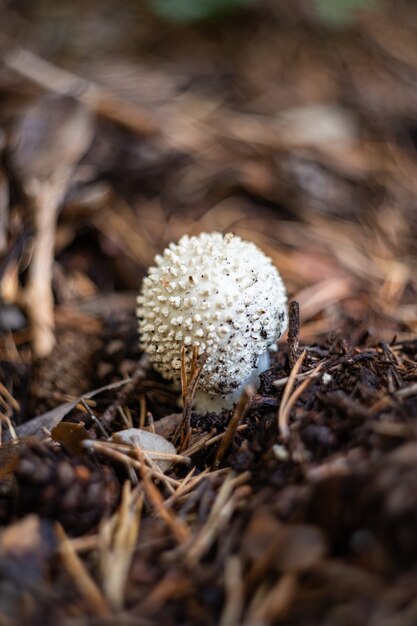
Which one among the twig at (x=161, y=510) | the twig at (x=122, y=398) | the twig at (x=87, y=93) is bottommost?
the twig at (x=122, y=398)

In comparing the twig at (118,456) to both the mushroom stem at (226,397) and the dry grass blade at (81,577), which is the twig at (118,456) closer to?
the dry grass blade at (81,577)

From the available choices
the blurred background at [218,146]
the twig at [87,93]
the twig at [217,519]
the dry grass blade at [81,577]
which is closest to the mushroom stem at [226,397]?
the blurred background at [218,146]

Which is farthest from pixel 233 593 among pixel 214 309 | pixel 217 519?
pixel 214 309

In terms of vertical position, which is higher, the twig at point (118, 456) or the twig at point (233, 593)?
the twig at point (233, 593)

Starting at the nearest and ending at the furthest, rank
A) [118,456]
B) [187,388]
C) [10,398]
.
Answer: [118,456], [187,388], [10,398]

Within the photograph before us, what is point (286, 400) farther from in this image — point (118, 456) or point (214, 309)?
point (118, 456)

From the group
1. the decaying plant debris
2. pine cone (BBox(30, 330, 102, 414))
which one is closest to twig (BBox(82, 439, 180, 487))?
the decaying plant debris

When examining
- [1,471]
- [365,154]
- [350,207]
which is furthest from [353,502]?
[365,154]
